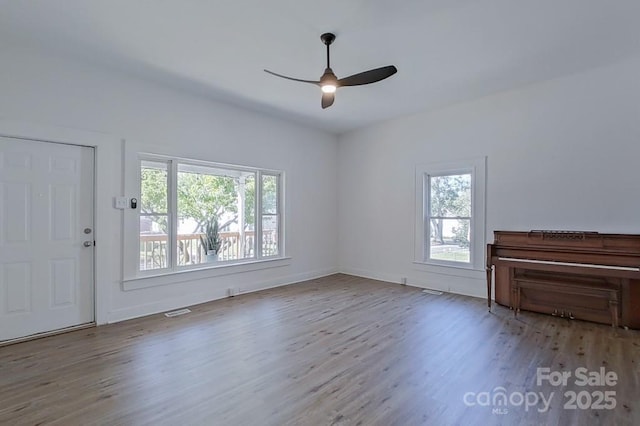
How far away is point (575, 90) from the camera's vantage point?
401 cm

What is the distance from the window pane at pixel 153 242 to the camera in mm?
4156

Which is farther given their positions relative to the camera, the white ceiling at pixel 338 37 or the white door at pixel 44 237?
the white door at pixel 44 237

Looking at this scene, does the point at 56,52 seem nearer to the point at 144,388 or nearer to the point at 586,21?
the point at 144,388

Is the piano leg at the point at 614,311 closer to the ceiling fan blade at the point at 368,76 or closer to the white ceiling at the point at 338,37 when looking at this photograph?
the white ceiling at the point at 338,37

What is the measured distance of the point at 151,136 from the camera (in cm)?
412

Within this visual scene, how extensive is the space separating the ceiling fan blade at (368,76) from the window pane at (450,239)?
3000 millimetres

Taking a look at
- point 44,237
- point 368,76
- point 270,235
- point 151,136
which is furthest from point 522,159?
point 44,237

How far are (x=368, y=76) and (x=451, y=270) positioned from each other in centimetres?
346

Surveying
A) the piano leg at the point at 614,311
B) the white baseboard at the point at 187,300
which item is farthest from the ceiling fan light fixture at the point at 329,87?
the piano leg at the point at 614,311

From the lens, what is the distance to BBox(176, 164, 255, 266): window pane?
4.59 meters

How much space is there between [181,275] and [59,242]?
141 centimetres

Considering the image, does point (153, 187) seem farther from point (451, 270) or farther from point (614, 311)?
point (614, 311)

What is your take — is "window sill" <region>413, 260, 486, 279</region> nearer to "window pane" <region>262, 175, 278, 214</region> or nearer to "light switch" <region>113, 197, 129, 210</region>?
"window pane" <region>262, 175, 278, 214</region>

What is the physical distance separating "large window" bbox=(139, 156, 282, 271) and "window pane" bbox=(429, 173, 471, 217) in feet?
8.90
